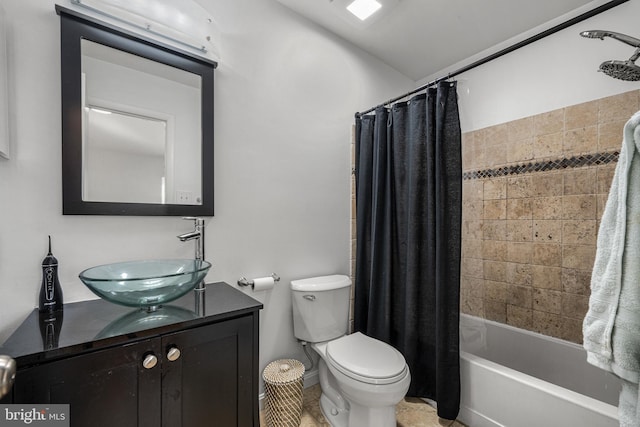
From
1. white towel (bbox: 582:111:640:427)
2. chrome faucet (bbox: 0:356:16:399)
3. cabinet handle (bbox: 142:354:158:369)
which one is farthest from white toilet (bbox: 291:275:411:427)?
chrome faucet (bbox: 0:356:16:399)

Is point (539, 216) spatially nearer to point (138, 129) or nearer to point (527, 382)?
point (527, 382)

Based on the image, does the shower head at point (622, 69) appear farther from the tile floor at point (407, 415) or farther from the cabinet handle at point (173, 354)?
the cabinet handle at point (173, 354)

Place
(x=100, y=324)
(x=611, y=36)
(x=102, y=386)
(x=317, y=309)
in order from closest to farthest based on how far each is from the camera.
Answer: (x=102, y=386) < (x=100, y=324) < (x=611, y=36) < (x=317, y=309)

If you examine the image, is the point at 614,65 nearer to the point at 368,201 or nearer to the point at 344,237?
the point at 368,201

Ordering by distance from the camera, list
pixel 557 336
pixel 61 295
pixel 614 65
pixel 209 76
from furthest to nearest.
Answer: pixel 557 336 → pixel 209 76 → pixel 614 65 → pixel 61 295

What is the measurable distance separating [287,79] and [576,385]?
101 inches

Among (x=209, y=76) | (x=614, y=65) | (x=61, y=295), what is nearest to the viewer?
(x=61, y=295)

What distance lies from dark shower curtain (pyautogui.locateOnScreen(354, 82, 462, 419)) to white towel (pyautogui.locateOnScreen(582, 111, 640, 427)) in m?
0.64

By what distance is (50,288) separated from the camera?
1.08 metres

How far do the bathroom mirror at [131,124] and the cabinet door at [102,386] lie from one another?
656mm

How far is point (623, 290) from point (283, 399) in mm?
1495

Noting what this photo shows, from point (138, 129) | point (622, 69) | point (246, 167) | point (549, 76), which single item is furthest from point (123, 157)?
point (549, 76)

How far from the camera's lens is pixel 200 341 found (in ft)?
3.26

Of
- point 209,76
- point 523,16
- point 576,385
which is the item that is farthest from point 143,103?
point 576,385
